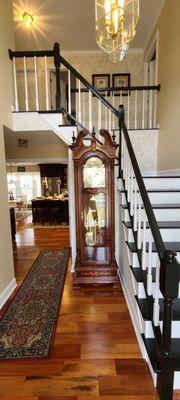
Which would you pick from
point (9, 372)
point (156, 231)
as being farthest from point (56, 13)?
point (9, 372)

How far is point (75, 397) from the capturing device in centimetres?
144

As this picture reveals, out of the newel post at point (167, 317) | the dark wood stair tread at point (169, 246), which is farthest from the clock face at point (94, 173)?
the newel post at point (167, 317)

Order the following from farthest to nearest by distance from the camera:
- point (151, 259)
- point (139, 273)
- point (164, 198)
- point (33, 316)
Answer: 1. point (164, 198)
2. point (33, 316)
3. point (139, 273)
4. point (151, 259)

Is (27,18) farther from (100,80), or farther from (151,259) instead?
(151,259)

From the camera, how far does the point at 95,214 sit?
296 centimetres

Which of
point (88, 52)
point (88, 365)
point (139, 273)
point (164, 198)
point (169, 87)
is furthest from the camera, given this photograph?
point (88, 52)

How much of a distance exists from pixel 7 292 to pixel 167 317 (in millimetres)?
2152

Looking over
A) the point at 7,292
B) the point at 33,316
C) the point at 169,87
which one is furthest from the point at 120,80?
the point at 33,316

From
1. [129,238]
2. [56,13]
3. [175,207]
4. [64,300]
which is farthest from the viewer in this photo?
[56,13]

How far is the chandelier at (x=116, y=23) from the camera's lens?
1963mm

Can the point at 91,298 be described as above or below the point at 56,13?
below

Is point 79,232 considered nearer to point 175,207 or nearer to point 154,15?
point 175,207

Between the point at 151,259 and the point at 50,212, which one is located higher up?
the point at 151,259

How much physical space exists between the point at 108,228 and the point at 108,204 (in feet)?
1.06
